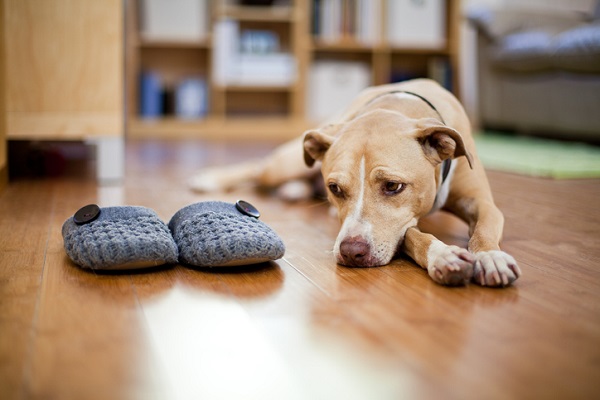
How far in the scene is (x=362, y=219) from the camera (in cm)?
151

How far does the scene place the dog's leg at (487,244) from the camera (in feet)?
4.44

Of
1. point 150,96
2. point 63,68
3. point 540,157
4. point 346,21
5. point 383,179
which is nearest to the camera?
A: point 383,179

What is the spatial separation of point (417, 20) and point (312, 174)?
347cm

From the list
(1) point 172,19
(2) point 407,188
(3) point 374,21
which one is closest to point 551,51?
(3) point 374,21

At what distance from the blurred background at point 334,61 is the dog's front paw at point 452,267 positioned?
2915 mm

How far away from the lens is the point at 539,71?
4.64 metres

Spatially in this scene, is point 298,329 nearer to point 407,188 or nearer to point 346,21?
point 407,188

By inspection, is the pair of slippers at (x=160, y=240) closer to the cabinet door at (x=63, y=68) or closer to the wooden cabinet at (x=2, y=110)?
the wooden cabinet at (x=2, y=110)

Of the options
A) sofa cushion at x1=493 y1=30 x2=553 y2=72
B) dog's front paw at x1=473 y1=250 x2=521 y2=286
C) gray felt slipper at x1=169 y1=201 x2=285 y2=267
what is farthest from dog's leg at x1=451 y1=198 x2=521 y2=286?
sofa cushion at x1=493 y1=30 x2=553 y2=72

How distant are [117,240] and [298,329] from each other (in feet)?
1.54

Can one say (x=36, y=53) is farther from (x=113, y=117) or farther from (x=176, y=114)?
(x=176, y=114)

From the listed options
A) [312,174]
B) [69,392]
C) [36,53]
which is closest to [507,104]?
[312,174]

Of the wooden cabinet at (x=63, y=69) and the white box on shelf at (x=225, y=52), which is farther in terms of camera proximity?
the white box on shelf at (x=225, y=52)

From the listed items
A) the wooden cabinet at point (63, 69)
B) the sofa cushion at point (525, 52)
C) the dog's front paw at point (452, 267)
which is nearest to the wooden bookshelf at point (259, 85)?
the sofa cushion at point (525, 52)
